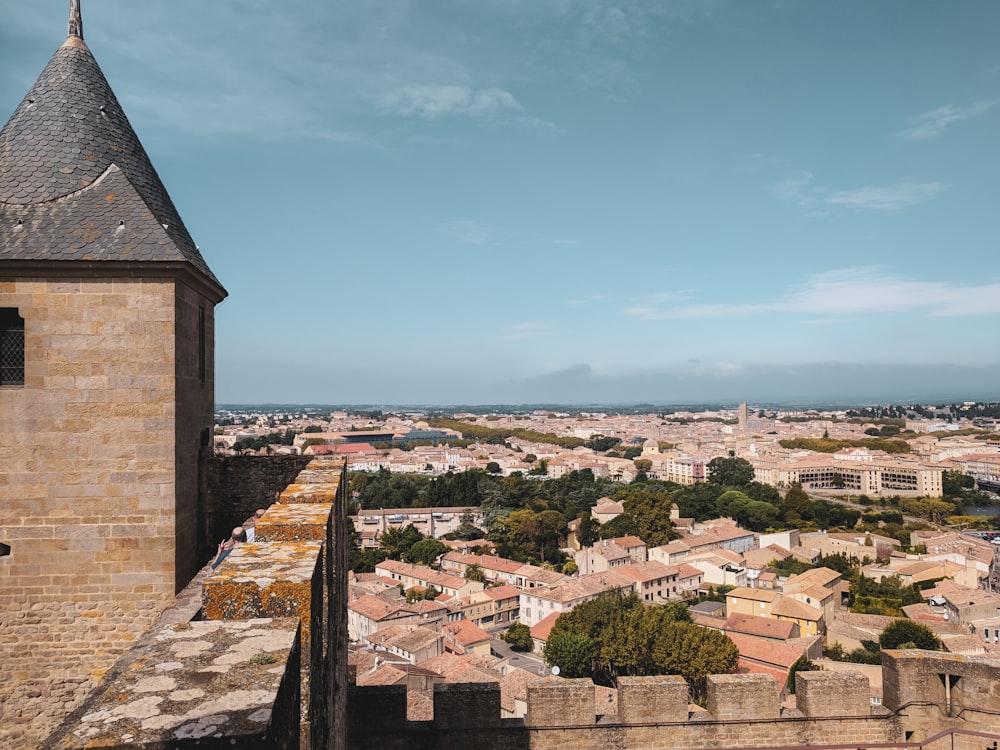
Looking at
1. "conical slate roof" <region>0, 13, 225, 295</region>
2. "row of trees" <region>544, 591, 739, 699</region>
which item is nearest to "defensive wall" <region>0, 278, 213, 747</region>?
"conical slate roof" <region>0, 13, 225, 295</region>

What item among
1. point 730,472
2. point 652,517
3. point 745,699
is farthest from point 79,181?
point 730,472

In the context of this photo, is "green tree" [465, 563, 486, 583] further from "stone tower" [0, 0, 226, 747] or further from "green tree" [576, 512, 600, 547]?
"stone tower" [0, 0, 226, 747]

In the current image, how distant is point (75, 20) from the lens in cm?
655

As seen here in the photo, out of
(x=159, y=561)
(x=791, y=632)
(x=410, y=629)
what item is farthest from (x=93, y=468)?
(x=791, y=632)

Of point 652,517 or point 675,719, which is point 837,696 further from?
point 652,517

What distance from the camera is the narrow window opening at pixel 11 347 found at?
5348 millimetres

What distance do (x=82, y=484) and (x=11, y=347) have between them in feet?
3.98

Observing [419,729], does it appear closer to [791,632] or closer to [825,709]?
[825,709]

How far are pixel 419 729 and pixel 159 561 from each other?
2.66 meters

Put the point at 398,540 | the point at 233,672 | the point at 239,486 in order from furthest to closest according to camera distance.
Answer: the point at 398,540, the point at 239,486, the point at 233,672

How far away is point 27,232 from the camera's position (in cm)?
544

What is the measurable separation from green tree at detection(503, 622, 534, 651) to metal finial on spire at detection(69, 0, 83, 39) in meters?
37.9

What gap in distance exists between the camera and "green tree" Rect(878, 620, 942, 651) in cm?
3120

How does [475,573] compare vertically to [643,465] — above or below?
below
